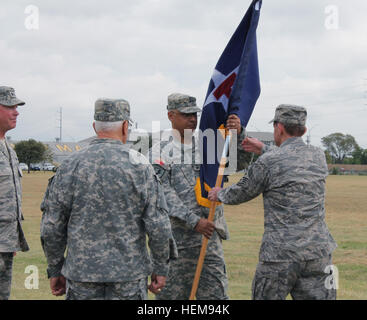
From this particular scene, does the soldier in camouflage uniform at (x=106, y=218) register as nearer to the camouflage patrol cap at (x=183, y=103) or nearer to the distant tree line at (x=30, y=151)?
the camouflage patrol cap at (x=183, y=103)

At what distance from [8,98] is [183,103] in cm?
174

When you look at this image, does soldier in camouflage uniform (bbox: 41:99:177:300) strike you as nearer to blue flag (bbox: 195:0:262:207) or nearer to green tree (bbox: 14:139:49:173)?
blue flag (bbox: 195:0:262:207)

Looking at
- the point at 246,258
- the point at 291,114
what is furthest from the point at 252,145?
the point at 246,258

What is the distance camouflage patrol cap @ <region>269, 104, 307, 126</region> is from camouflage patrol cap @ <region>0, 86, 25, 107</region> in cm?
257

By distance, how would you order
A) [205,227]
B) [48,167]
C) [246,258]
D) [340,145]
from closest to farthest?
1. [205,227]
2. [246,258]
3. [48,167]
4. [340,145]

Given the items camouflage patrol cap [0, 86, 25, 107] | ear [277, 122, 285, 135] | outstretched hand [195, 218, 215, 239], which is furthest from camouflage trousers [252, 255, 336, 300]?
camouflage patrol cap [0, 86, 25, 107]

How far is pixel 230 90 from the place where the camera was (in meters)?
4.93

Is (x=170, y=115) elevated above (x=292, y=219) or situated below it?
above

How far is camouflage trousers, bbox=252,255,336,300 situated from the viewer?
3.93 metres

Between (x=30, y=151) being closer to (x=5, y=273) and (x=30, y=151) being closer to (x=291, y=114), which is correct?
(x=5, y=273)

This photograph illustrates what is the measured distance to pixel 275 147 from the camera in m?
4.29
